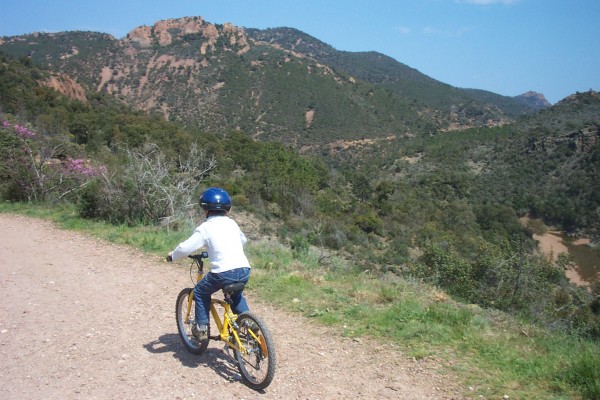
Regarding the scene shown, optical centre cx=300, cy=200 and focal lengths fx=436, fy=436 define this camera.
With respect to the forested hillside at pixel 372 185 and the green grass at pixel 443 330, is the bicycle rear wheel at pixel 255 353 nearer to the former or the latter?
the green grass at pixel 443 330

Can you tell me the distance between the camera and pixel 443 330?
4.78 m

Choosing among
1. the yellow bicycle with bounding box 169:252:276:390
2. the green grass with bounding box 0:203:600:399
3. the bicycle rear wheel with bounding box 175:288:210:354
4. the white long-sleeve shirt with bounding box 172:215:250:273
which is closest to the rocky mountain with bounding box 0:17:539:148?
the green grass with bounding box 0:203:600:399

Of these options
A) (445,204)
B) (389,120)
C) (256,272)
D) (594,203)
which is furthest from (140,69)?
(256,272)

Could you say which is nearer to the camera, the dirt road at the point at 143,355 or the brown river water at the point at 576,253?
the dirt road at the point at 143,355

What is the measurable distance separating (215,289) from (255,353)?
2.11 feet

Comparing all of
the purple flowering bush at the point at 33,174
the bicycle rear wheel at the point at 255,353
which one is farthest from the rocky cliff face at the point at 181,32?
the bicycle rear wheel at the point at 255,353

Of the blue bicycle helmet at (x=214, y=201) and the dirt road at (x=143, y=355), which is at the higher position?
the blue bicycle helmet at (x=214, y=201)

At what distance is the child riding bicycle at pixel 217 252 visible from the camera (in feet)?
12.1

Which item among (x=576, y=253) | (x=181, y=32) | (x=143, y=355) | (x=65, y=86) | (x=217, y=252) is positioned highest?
(x=181, y=32)

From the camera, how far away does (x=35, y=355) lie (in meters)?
4.21

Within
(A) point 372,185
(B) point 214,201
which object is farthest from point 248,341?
(A) point 372,185

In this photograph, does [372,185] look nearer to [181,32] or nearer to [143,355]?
[143,355]

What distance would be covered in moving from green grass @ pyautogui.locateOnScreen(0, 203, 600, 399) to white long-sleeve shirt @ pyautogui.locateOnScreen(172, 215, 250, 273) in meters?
1.88

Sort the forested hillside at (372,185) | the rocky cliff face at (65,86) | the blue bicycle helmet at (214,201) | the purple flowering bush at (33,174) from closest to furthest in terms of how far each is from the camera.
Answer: the blue bicycle helmet at (214,201), the forested hillside at (372,185), the purple flowering bush at (33,174), the rocky cliff face at (65,86)
